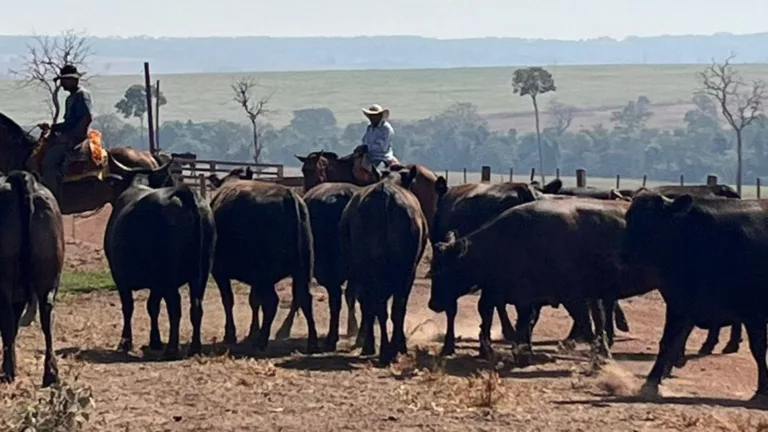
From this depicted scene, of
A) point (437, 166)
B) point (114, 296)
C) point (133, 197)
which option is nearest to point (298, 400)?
point (133, 197)

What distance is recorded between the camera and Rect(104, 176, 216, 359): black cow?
44.7 feet

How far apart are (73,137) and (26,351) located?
19.2 feet

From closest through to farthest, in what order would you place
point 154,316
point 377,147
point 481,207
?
point 154,316 < point 481,207 < point 377,147

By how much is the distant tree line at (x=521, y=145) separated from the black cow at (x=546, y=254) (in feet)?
302

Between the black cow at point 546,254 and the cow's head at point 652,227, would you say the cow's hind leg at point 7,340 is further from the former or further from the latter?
the cow's head at point 652,227

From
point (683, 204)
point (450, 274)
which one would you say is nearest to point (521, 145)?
point (450, 274)

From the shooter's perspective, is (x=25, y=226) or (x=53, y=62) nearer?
(x=25, y=226)

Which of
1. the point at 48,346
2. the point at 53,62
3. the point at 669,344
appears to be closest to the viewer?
the point at 48,346

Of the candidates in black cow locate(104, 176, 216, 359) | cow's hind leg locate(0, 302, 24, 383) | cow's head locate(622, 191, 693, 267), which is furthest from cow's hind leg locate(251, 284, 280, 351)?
cow's head locate(622, 191, 693, 267)

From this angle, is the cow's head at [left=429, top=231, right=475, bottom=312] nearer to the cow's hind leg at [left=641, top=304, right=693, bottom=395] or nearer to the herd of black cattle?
the herd of black cattle

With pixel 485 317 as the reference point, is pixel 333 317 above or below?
below

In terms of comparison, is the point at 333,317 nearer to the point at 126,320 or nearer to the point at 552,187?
the point at 126,320

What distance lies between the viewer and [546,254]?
13.9 meters

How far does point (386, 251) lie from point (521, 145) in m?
123
